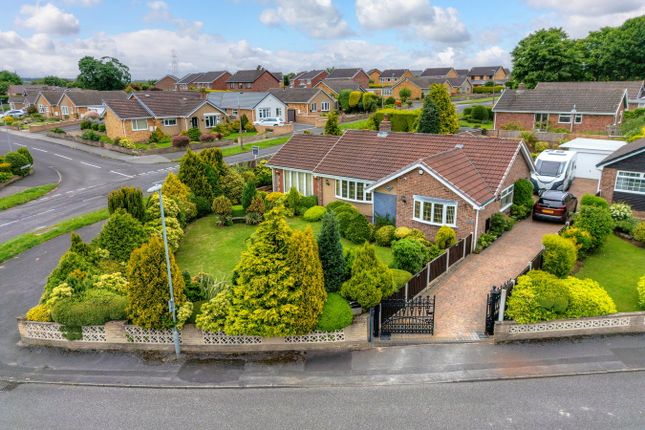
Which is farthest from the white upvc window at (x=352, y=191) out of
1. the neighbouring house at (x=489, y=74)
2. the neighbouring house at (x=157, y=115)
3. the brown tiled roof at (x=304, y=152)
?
the neighbouring house at (x=489, y=74)

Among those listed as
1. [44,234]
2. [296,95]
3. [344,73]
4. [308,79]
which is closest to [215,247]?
[44,234]

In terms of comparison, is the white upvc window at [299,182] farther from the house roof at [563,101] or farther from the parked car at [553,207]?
the house roof at [563,101]

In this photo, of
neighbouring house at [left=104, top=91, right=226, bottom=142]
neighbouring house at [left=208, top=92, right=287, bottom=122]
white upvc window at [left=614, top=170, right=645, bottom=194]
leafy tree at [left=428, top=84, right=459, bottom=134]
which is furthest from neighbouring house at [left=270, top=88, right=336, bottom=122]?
white upvc window at [left=614, top=170, right=645, bottom=194]

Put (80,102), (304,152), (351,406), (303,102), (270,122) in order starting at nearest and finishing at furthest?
(351,406)
(304,152)
(270,122)
(303,102)
(80,102)

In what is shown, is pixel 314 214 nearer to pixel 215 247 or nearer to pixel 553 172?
pixel 215 247

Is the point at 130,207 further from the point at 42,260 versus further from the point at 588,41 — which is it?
the point at 588,41

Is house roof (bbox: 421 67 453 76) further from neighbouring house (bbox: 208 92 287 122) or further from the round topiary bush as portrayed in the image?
the round topiary bush

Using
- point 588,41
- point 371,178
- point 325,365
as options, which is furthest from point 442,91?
point 588,41
